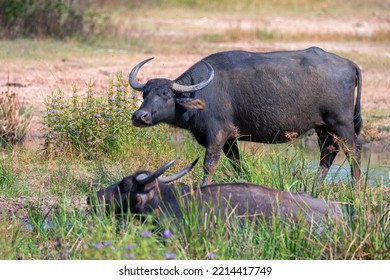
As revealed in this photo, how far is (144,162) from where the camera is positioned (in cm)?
984

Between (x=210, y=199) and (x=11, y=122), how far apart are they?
5.19 metres

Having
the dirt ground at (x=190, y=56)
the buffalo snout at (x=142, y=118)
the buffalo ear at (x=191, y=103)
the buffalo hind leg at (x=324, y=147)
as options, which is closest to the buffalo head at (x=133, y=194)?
the buffalo snout at (x=142, y=118)

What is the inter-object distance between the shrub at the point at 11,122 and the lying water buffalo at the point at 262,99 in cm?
273

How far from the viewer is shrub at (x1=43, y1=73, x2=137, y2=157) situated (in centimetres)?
1036

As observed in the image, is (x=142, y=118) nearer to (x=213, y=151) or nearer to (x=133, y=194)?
(x=213, y=151)

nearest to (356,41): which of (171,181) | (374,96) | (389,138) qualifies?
(374,96)

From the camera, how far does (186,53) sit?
58.3 feet

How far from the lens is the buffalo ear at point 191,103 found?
9070 millimetres

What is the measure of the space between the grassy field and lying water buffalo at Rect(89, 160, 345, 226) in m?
0.14

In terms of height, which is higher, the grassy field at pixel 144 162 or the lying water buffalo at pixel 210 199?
the lying water buffalo at pixel 210 199

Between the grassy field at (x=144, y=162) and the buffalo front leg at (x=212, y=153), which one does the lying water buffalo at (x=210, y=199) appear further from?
the buffalo front leg at (x=212, y=153)

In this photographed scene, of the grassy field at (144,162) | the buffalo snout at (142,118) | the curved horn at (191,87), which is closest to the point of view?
the grassy field at (144,162)

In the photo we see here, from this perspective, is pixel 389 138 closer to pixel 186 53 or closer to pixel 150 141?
pixel 150 141

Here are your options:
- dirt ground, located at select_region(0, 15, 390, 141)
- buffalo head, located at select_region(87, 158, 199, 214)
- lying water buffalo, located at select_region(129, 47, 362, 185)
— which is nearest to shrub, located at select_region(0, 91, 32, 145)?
dirt ground, located at select_region(0, 15, 390, 141)
